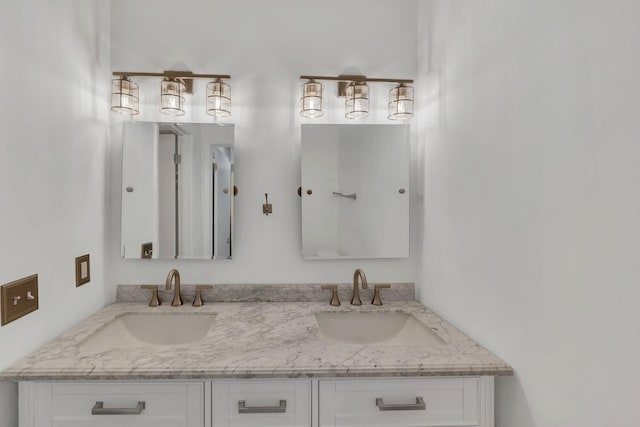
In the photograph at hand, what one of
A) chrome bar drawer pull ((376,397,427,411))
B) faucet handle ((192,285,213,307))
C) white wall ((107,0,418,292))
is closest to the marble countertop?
chrome bar drawer pull ((376,397,427,411))

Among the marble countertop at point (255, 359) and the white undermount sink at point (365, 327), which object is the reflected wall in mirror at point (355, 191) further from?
the marble countertop at point (255, 359)

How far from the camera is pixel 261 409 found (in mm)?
1101

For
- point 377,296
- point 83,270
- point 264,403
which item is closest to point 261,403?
point 264,403

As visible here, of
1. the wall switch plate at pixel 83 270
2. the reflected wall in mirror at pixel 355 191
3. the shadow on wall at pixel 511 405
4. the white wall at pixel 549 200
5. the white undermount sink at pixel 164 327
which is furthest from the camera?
the reflected wall in mirror at pixel 355 191

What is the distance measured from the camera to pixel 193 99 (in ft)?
5.91

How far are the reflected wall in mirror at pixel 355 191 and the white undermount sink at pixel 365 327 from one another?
30cm

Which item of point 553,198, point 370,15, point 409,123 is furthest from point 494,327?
point 370,15

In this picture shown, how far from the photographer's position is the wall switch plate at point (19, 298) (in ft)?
3.49

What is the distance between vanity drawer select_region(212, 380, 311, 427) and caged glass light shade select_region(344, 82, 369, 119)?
1.26m

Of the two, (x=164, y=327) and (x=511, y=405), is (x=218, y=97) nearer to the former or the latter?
(x=164, y=327)

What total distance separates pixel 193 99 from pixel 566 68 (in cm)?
156

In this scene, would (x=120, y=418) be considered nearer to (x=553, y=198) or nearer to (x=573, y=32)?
(x=553, y=198)

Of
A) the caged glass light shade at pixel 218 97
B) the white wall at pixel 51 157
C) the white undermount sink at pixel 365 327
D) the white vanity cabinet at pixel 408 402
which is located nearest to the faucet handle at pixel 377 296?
the white undermount sink at pixel 365 327

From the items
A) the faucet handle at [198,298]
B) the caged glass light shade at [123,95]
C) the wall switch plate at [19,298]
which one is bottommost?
the faucet handle at [198,298]
